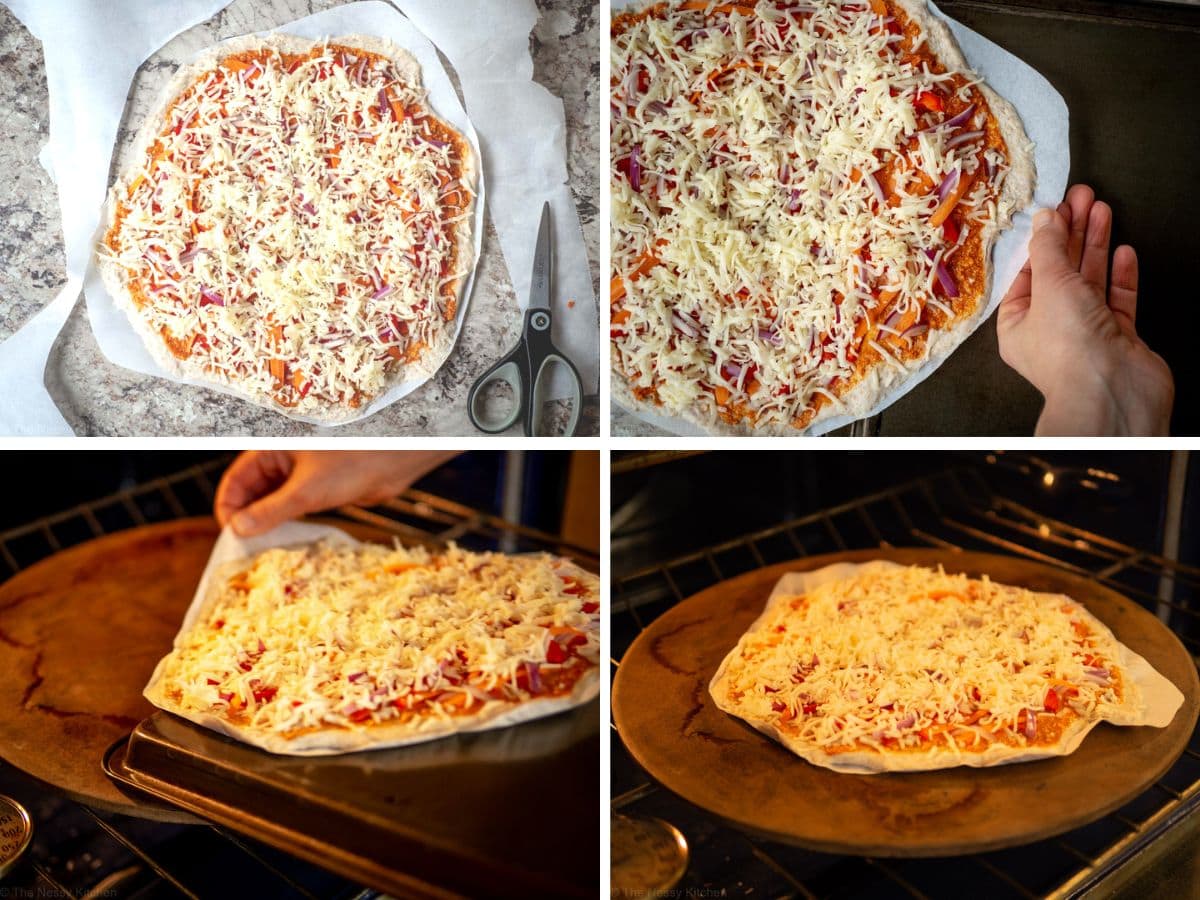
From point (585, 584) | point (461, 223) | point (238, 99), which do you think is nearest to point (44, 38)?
point (238, 99)

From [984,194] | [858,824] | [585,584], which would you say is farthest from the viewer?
[585,584]

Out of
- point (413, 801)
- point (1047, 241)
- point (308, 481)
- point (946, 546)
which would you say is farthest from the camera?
point (946, 546)

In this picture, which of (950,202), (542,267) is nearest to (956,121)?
(950,202)

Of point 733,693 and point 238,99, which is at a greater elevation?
point 238,99

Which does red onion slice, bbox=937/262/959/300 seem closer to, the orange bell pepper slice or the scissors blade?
the orange bell pepper slice

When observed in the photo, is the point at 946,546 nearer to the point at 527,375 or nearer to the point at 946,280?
the point at 946,280

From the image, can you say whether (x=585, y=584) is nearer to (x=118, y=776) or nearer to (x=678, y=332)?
(x=678, y=332)

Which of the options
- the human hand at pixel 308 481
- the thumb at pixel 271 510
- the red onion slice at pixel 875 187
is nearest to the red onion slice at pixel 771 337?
the red onion slice at pixel 875 187

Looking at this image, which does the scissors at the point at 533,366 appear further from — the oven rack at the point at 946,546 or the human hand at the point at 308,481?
the oven rack at the point at 946,546
